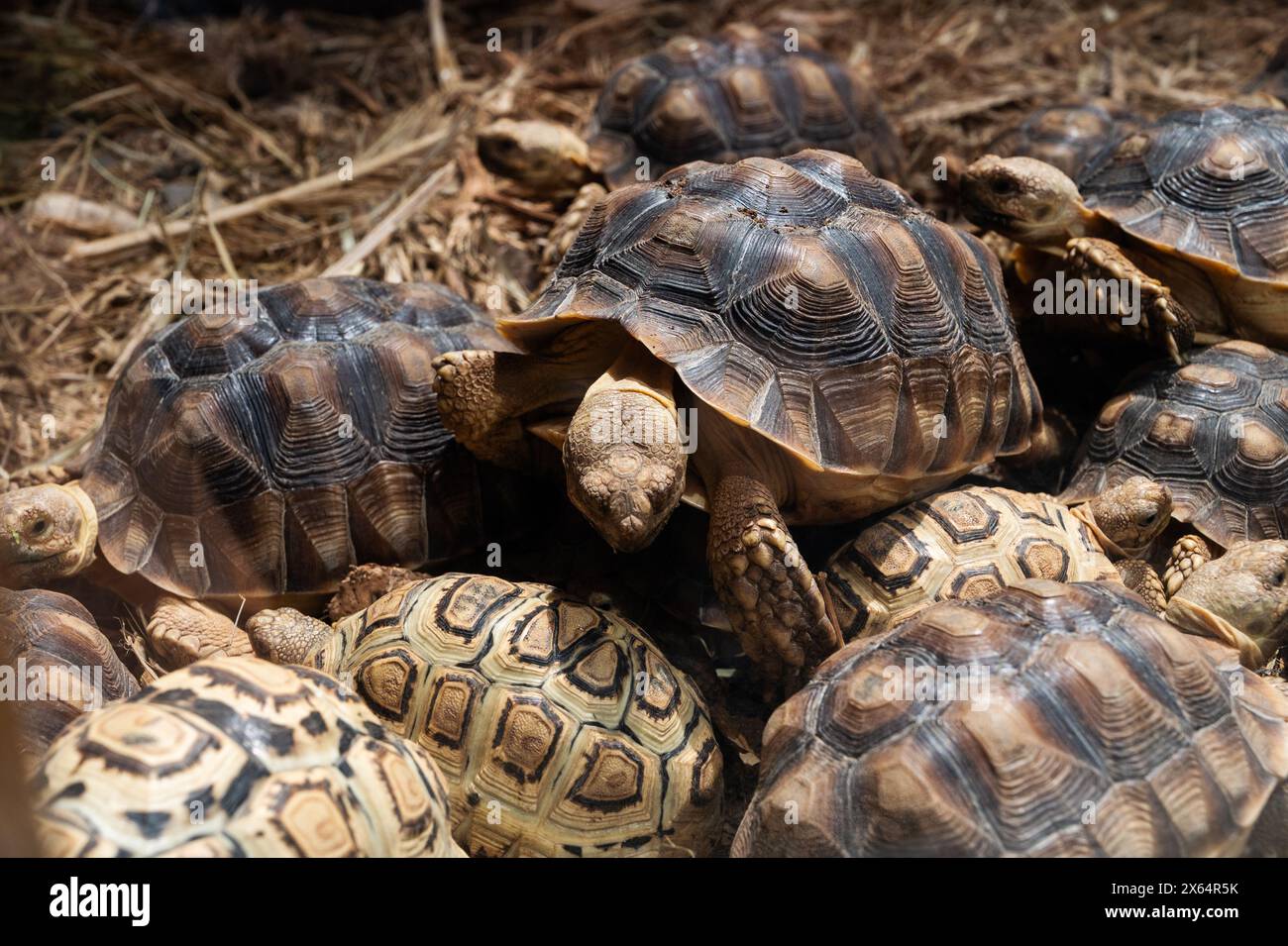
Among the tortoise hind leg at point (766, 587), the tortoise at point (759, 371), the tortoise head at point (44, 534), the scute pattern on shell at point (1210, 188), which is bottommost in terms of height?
the tortoise head at point (44, 534)

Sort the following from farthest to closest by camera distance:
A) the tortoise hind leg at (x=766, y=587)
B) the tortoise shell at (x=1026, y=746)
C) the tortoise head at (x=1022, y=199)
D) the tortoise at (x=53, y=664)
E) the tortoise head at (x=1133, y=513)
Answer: the tortoise head at (x=1022, y=199) → the tortoise head at (x=1133, y=513) → the tortoise hind leg at (x=766, y=587) → the tortoise at (x=53, y=664) → the tortoise shell at (x=1026, y=746)

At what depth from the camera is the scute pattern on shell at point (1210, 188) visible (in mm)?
3797

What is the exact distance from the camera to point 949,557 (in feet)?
9.62

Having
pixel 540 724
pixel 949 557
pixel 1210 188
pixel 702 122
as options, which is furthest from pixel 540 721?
pixel 702 122

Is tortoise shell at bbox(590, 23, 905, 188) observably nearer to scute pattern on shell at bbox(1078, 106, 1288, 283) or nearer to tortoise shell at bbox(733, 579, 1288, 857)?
scute pattern on shell at bbox(1078, 106, 1288, 283)

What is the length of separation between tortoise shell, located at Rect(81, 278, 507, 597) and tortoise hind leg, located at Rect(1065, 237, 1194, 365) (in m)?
2.19

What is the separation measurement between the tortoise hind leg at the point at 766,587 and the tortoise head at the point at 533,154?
2458 millimetres

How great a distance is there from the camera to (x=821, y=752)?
230 centimetres

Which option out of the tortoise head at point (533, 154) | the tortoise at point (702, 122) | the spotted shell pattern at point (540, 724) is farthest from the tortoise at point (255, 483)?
the tortoise at point (702, 122)

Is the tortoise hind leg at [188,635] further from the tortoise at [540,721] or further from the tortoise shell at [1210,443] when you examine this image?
the tortoise shell at [1210,443]

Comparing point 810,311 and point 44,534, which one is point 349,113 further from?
point 810,311

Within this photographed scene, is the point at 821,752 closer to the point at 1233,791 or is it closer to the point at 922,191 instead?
the point at 1233,791

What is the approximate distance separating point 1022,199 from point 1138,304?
0.54 meters

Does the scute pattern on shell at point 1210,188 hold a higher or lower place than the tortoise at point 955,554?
higher
